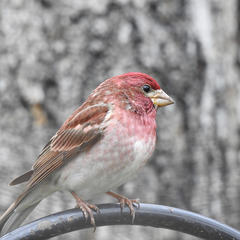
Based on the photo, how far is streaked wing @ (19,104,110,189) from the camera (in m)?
3.93

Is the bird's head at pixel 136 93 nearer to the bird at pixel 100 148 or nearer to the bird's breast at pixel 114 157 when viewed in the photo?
the bird at pixel 100 148

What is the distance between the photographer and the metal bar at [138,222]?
10.3 ft

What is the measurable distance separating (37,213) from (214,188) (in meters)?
1.61

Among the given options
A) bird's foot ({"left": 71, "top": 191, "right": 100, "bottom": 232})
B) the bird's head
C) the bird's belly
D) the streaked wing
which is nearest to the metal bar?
bird's foot ({"left": 71, "top": 191, "right": 100, "bottom": 232})

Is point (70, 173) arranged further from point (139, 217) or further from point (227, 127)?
point (227, 127)

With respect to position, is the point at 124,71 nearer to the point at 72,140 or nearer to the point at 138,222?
the point at 72,140

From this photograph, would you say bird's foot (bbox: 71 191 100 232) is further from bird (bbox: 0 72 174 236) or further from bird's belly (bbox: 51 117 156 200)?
bird's belly (bbox: 51 117 156 200)

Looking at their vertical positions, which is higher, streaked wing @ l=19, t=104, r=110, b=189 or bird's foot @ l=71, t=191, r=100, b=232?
streaked wing @ l=19, t=104, r=110, b=189

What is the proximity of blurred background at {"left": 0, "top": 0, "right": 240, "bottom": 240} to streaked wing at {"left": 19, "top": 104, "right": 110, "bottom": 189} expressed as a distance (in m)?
0.99

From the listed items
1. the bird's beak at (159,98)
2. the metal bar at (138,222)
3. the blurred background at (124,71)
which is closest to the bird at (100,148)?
the bird's beak at (159,98)

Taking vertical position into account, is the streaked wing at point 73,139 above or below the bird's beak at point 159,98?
below

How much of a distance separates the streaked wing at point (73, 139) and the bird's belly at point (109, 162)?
7cm

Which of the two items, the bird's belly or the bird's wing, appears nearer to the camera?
the bird's belly

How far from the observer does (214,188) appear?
5465 millimetres
